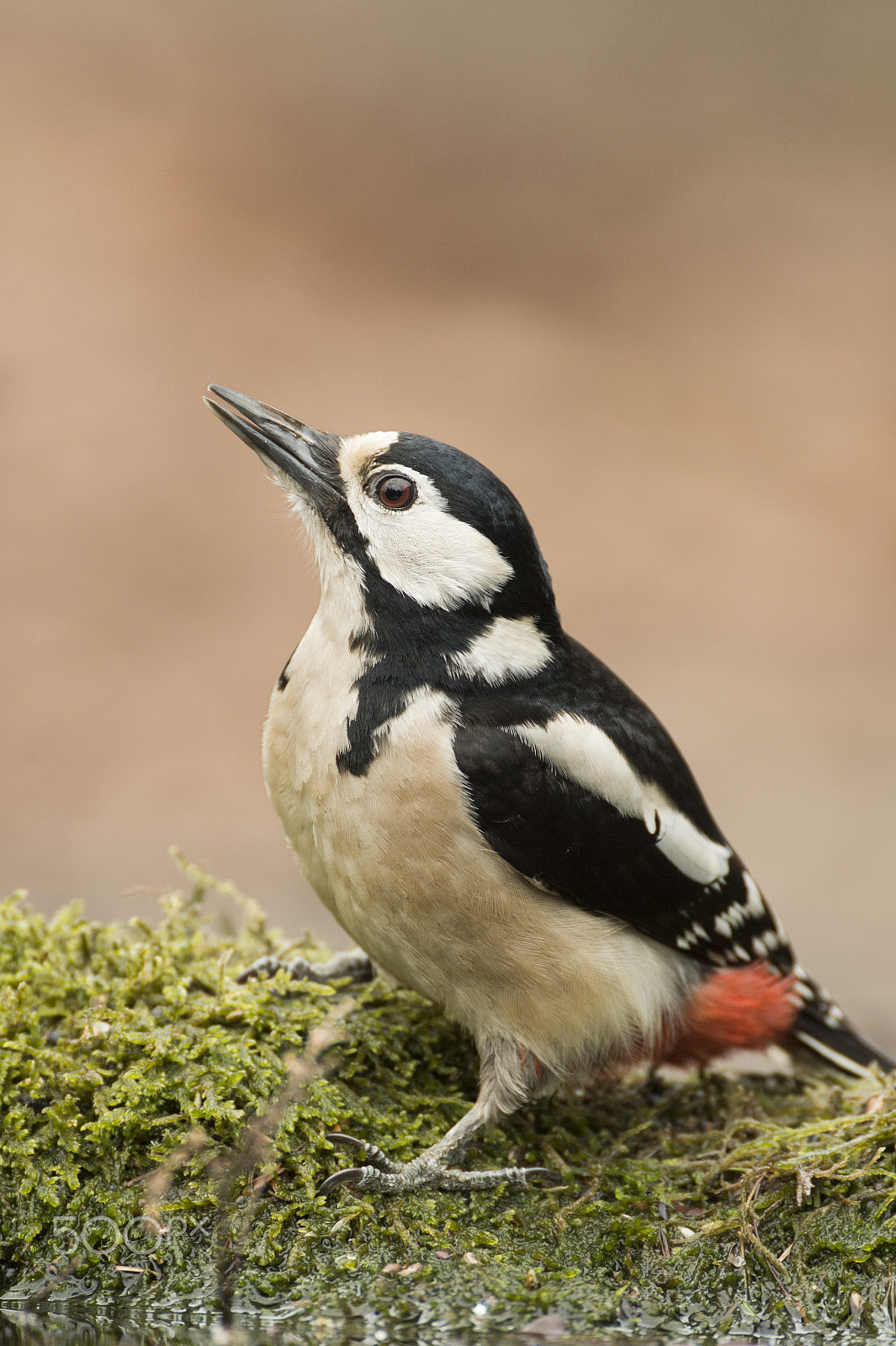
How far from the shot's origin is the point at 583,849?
10.4 feet


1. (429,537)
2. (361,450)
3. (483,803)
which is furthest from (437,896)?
(361,450)

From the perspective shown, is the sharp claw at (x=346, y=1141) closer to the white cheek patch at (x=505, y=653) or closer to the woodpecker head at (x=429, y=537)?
the white cheek patch at (x=505, y=653)

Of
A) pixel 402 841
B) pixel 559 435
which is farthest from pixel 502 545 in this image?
pixel 559 435

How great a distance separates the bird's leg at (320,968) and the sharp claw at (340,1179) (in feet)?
2.41

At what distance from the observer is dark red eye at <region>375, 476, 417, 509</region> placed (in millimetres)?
3340

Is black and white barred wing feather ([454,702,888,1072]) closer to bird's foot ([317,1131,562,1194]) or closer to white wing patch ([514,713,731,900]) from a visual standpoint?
white wing patch ([514,713,731,900])

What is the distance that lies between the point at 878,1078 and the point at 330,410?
7777 mm

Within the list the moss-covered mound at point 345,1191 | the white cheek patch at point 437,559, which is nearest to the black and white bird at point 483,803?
the white cheek patch at point 437,559

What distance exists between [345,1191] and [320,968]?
959 millimetres

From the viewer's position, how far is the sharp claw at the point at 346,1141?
2.95 meters

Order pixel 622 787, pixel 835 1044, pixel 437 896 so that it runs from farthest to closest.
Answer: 1. pixel 835 1044
2. pixel 622 787
3. pixel 437 896

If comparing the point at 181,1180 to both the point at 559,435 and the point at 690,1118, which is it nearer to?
the point at 690,1118

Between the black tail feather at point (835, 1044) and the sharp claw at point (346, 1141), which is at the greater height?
the black tail feather at point (835, 1044)

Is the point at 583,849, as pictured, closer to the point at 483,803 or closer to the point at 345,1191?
→ the point at 483,803
